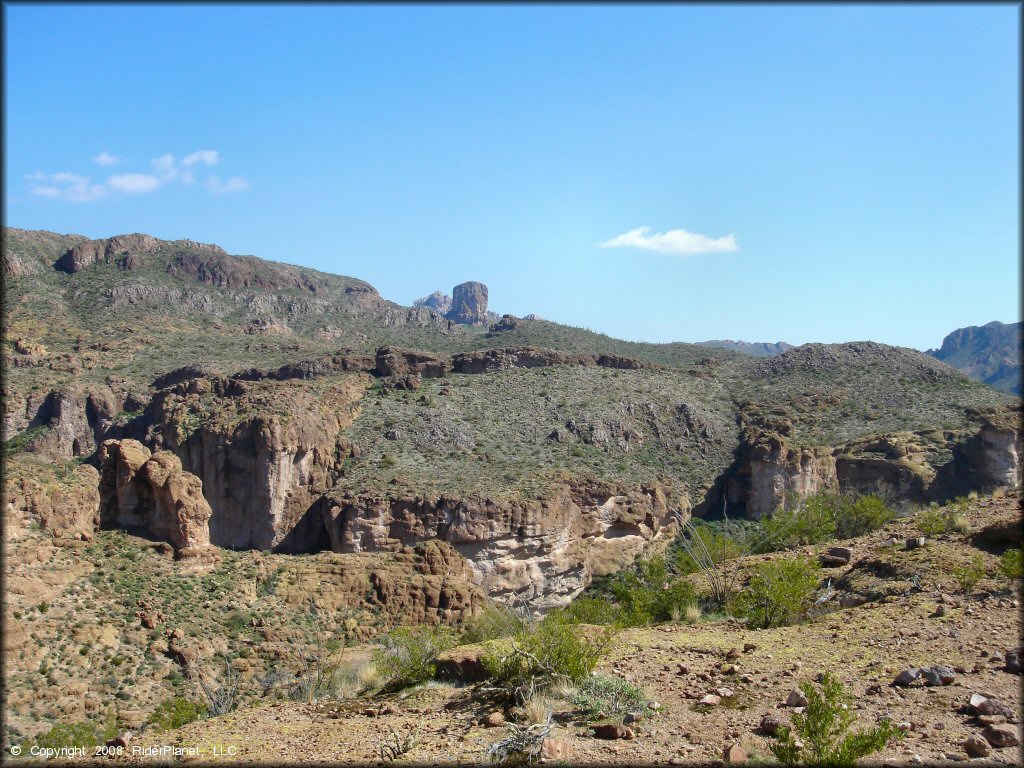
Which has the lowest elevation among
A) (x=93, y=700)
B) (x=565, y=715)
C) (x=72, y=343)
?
(x=93, y=700)

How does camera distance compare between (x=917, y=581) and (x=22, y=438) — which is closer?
(x=917, y=581)

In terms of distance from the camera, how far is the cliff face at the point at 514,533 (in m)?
35.7

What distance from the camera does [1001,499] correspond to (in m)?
19.7

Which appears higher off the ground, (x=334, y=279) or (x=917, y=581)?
(x=334, y=279)

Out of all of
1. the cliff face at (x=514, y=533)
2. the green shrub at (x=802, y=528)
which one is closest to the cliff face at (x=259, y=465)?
the cliff face at (x=514, y=533)

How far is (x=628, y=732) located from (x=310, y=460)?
32.9m

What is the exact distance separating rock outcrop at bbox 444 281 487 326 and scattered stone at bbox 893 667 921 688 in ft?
541

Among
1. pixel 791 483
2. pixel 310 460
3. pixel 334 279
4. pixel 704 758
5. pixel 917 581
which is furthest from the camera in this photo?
pixel 334 279

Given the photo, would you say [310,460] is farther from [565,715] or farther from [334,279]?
[334,279]

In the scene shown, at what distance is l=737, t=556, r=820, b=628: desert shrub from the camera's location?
45.0ft

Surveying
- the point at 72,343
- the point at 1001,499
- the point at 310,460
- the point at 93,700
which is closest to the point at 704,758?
the point at 1001,499

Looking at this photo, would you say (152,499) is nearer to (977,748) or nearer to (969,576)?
(969,576)

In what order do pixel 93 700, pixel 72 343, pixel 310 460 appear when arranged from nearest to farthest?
pixel 93 700 → pixel 310 460 → pixel 72 343

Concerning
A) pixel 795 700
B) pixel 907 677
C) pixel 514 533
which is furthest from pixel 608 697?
pixel 514 533
